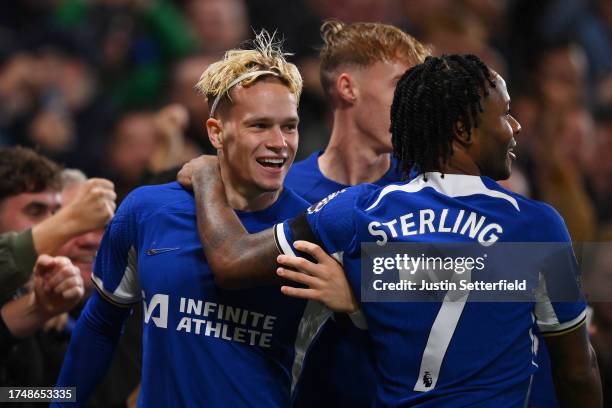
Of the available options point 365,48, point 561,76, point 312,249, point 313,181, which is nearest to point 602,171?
point 561,76

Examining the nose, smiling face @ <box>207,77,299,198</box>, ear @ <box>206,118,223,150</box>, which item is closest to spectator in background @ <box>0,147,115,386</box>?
ear @ <box>206,118,223,150</box>

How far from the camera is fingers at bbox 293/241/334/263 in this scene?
308cm

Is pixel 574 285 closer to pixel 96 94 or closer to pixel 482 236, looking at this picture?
pixel 482 236

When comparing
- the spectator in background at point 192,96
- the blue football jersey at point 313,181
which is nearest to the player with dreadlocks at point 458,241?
the blue football jersey at point 313,181

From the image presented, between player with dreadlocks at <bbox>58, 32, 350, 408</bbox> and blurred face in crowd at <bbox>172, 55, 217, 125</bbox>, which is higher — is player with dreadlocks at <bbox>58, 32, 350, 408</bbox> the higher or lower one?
the lower one

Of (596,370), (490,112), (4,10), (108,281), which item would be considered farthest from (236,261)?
(4,10)

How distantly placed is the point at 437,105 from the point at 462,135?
120 mm

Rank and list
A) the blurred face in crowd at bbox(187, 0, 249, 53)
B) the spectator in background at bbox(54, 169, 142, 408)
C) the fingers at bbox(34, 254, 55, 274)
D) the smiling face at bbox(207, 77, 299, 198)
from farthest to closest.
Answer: the blurred face in crowd at bbox(187, 0, 249, 53)
the spectator in background at bbox(54, 169, 142, 408)
the fingers at bbox(34, 254, 55, 274)
the smiling face at bbox(207, 77, 299, 198)

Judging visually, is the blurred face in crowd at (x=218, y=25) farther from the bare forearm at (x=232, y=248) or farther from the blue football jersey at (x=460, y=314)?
the blue football jersey at (x=460, y=314)

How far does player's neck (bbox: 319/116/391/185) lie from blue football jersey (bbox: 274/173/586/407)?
1.16 metres

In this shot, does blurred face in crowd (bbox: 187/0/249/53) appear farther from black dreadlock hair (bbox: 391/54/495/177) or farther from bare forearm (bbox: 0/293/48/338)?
black dreadlock hair (bbox: 391/54/495/177)

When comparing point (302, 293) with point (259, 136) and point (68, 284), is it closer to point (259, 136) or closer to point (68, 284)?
point (259, 136)

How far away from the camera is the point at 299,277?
10.1ft

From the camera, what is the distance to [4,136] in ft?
26.5
